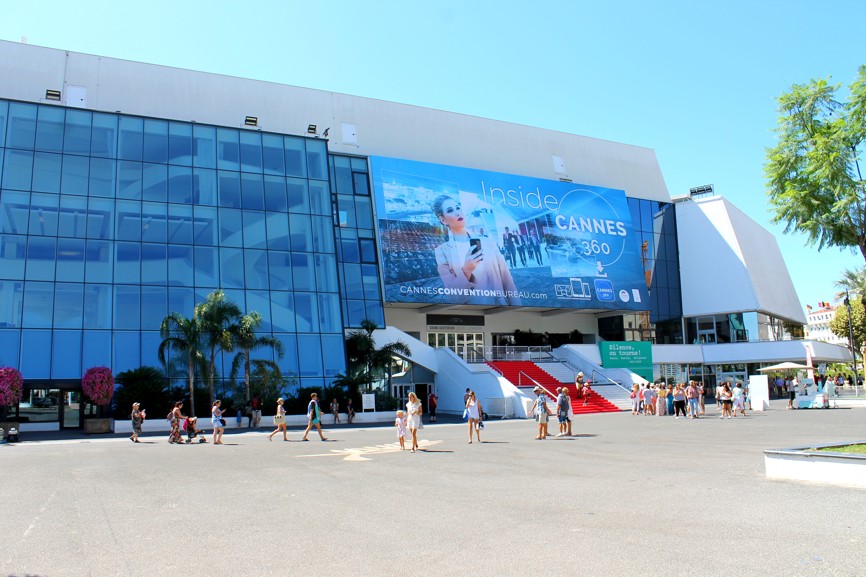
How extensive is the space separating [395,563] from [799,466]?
25.5ft

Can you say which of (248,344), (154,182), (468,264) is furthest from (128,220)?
(468,264)

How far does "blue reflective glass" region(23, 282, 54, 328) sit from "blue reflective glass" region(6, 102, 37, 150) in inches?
300

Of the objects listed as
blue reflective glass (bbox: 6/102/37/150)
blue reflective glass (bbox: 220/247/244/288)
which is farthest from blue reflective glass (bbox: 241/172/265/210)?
blue reflective glass (bbox: 6/102/37/150)

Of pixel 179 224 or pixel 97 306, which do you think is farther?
pixel 179 224

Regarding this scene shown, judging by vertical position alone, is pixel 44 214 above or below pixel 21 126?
below

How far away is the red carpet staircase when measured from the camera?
1487 inches

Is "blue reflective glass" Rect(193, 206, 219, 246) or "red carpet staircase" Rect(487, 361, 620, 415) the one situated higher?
"blue reflective glass" Rect(193, 206, 219, 246)

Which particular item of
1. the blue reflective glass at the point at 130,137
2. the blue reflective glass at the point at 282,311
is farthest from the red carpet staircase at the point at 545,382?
the blue reflective glass at the point at 130,137

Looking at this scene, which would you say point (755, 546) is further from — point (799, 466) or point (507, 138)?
point (507, 138)

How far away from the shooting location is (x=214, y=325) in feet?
102

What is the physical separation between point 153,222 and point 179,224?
1272 mm

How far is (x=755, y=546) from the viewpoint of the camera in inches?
279

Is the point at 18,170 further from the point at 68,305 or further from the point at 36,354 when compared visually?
the point at 36,354

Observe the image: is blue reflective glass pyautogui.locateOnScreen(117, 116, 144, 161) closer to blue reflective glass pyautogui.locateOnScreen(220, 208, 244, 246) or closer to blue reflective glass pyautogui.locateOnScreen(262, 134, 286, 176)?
blue reflective glass pyautogui.locateOnScreen(220, 208, 244, 246)
